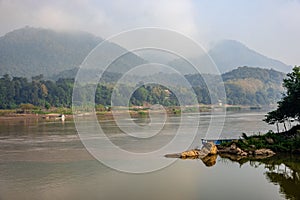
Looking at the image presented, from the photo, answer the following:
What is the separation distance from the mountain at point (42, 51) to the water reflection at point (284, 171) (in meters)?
93.4

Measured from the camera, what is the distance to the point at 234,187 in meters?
7.71

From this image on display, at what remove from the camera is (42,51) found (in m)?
119

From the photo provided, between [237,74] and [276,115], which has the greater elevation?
[237,74]

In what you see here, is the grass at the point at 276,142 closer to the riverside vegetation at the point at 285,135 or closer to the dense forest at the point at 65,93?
the riverside vegetation at the point at 285,135

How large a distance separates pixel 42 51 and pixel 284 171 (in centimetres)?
11684

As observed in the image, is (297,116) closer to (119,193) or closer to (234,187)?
(234,187)

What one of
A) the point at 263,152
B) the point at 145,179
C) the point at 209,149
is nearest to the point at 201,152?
the point at 209,149

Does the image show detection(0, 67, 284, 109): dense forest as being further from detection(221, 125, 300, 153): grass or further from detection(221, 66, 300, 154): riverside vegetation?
detection(221, 125, 300, 153): grass

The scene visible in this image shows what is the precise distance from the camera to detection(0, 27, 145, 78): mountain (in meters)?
105

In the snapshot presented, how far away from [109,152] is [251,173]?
16.2ft

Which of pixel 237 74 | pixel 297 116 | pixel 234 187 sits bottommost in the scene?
pixel 234 187

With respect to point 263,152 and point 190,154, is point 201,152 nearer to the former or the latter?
point 190,154

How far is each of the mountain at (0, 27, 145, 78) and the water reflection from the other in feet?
306

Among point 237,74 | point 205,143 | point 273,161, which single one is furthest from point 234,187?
point 237,74
